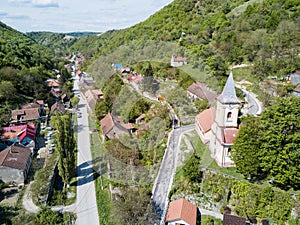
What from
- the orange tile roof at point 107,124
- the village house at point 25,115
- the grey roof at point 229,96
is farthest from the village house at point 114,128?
the village house at point 25,115

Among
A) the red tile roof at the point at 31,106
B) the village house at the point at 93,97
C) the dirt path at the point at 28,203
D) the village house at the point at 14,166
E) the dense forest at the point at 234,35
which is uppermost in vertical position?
the dense forest at the point at 234,35

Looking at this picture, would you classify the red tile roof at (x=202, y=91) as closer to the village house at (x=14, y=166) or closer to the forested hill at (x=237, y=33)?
the forested hill at (x=237, y=33)

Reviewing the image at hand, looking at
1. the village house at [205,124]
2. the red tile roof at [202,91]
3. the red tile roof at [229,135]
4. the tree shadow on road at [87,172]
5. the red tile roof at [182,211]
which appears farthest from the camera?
the red tile roof at [202,91]

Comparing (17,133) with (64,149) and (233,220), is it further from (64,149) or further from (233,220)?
(233,220)

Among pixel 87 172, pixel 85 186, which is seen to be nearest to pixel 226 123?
pixel 85 186

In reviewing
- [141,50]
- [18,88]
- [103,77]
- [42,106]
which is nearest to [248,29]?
[141,50]

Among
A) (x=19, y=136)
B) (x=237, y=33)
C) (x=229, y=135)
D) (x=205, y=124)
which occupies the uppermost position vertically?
(x=237, y=33)
